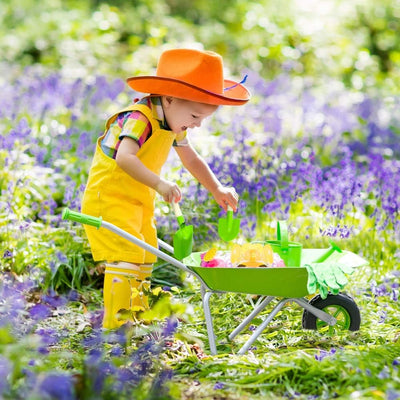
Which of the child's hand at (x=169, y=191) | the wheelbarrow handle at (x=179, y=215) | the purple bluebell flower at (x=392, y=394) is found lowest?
the purple bluebell flower at (x=392, y=394)

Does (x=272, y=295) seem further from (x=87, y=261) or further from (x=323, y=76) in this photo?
(x=323, y=76)

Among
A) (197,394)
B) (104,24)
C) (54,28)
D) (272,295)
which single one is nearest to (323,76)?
(104,24)

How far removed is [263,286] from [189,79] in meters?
0.95

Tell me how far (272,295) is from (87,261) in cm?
147

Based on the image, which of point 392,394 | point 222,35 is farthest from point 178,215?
point 222,35

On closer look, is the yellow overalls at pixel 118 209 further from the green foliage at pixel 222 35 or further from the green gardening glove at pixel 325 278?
the green foliage at pixel 222 35

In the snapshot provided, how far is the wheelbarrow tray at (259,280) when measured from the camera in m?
2.94

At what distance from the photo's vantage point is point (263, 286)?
2996 millimetres

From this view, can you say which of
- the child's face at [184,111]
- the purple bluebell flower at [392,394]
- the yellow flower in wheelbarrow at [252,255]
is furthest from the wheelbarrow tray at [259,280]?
the purple bluebell flower at [392,394]

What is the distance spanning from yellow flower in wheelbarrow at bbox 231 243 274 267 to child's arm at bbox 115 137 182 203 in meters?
0.43

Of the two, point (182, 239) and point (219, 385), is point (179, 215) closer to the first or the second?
point (182, 239)

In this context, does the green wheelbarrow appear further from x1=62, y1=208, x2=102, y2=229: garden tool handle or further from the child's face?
the child's face

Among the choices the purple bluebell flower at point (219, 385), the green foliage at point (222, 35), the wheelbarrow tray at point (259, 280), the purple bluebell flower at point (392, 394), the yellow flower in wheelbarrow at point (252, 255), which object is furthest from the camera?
the green foliage at point (222, 35)

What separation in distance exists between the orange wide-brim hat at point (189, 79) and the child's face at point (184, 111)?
8 centimetres
